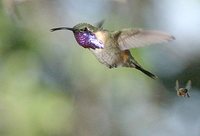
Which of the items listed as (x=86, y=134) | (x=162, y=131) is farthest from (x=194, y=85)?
(x=86, y=134)

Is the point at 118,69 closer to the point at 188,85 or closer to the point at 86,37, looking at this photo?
the point at 188,85

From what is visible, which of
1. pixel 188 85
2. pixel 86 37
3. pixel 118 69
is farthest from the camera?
pixel 118 69

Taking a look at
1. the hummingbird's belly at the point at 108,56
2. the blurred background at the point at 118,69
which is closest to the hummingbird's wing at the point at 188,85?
the blurred background at the point at 118,69

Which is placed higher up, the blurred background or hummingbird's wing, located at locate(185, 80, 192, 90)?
the blurred background

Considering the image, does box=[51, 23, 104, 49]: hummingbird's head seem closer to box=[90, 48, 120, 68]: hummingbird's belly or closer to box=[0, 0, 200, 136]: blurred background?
box=[90, 48, 120, 68]: hummingbird's belly

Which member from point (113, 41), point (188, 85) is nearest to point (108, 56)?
point (113, 41)

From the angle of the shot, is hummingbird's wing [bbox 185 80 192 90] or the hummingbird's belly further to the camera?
hummingbird's wing [bbox 185 80 192 90]

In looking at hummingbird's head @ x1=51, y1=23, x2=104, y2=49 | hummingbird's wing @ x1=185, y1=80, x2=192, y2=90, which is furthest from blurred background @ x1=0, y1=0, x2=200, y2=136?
hummingbird's head @ x1=51, y1=23, x2=104, y2=49
